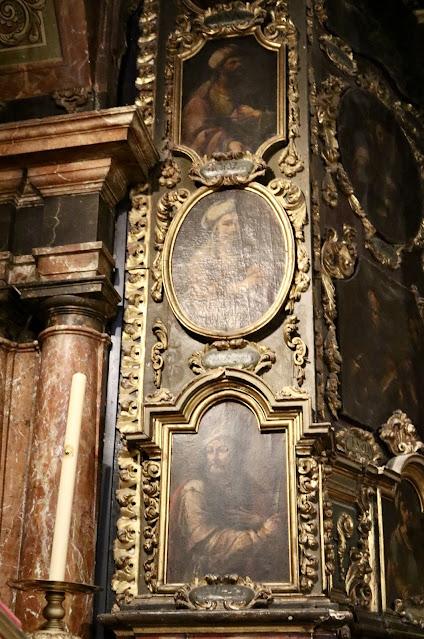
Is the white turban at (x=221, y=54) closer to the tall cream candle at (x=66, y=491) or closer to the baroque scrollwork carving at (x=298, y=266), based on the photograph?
the baroque scrollwork carving at (x=298, y=266)

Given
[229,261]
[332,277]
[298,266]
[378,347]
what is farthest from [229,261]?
[378,347]

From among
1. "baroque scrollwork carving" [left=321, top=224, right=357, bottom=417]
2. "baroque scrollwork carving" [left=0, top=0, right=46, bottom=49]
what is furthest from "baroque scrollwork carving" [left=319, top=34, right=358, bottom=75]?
"baroque scrollwork carving" [left=0, top=0, right=46, bottom=49]

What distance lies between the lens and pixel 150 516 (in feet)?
17.7

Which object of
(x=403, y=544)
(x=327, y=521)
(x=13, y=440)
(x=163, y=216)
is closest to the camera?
(x=327, y=521)

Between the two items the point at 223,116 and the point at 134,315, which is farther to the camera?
the point at 223,116

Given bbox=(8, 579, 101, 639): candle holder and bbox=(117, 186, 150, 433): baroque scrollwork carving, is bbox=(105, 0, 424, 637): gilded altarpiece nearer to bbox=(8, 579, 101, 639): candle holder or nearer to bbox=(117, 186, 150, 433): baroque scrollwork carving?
bbox=(117, 186, 150, 433): baroque scrollwork carving

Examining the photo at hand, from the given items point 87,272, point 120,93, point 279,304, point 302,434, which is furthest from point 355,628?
point 120,93

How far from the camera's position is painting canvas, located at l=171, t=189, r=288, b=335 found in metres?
5.75

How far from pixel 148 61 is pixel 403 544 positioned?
339 cm

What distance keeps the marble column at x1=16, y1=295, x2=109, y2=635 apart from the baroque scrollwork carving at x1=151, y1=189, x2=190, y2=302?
0.43m

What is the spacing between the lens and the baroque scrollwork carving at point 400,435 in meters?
6.12

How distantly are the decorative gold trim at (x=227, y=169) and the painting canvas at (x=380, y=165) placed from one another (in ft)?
2.58

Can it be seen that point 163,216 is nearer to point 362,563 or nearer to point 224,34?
point 224,34

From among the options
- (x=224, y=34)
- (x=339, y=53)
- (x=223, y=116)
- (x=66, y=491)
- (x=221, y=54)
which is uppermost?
(x=339, y=53)
